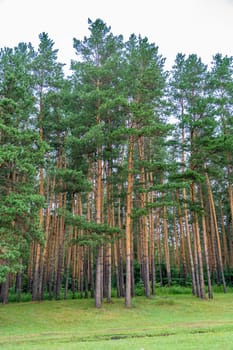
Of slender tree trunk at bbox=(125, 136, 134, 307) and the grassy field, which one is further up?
slender tree trunk at bbox=(125, 136, 134, 307)

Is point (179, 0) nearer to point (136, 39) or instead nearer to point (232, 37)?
point (232, 37)

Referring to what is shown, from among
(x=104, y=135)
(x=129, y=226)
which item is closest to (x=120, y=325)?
(x=129, y=226)

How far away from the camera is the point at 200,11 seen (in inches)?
393

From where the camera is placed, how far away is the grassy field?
838 cm

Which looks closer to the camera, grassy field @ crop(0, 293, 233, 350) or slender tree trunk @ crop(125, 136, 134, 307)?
grassy field @ crop(0, 293, 233, 350)

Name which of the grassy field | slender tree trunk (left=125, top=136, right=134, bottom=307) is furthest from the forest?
the grassy field

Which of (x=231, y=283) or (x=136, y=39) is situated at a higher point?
(x=136, y=39)

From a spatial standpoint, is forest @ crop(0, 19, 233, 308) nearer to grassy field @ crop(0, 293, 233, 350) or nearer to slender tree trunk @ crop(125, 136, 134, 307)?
slender tree trunk @ crop(125, 136, 134, 307)

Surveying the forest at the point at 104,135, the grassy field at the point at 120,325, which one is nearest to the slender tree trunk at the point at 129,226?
the forest at the point at 104,135

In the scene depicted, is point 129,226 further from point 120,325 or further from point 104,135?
point 120,325

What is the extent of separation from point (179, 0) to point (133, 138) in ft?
28.1

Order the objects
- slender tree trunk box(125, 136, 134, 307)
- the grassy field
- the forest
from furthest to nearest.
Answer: slender tree trunk box(125, 136, 134, 307) → the forest → the grassy field

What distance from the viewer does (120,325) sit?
12492 mm

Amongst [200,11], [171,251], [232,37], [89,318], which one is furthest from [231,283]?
[200,11]
